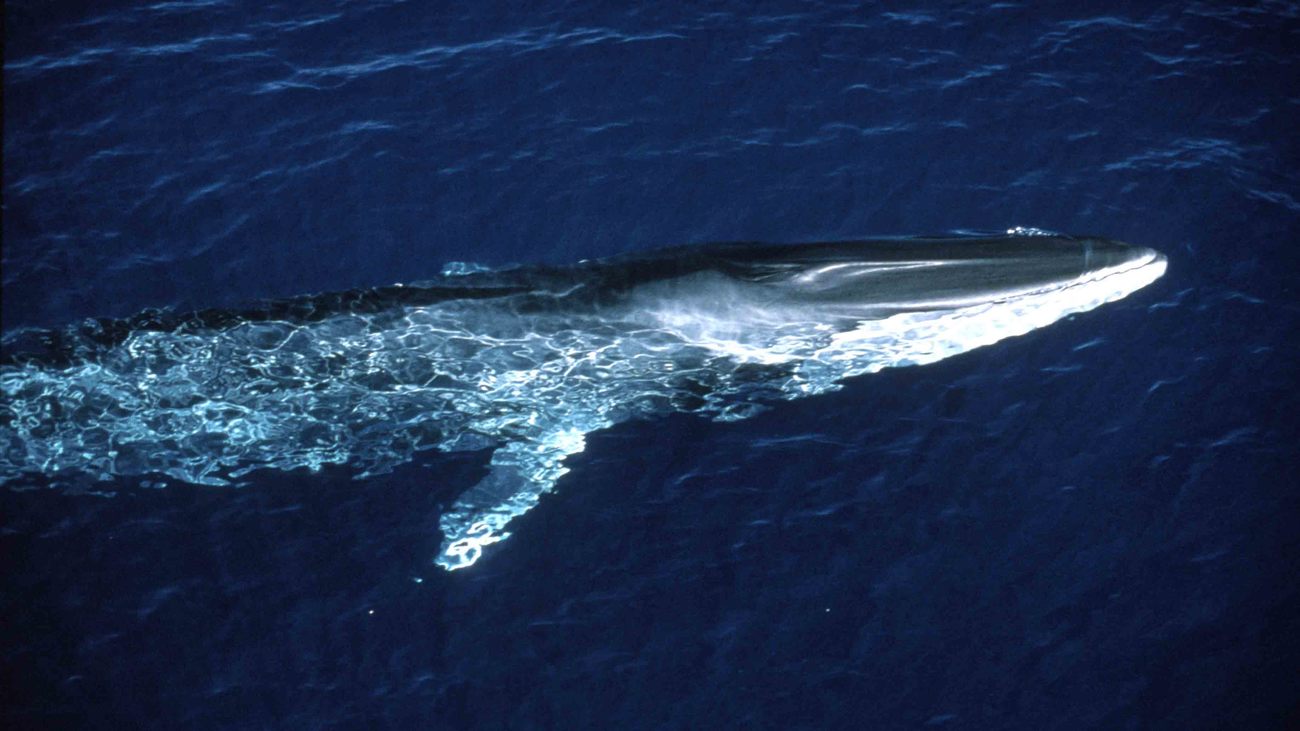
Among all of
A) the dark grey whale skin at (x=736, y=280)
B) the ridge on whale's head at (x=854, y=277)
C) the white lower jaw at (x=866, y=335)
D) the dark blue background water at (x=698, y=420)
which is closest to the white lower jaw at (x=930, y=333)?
the white lower jaw at (x=866, y=335)

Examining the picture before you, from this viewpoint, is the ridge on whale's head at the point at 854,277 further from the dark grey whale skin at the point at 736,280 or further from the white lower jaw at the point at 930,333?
the white lower jaw at the point at 930,333

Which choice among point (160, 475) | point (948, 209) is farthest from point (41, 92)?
point (948, 209)

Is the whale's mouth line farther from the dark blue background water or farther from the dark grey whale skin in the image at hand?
the dark blue background water

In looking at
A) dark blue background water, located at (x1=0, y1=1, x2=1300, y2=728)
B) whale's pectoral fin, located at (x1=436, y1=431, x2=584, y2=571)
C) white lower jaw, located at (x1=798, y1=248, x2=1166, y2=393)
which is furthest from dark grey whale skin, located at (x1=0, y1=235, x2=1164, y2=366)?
whale's pectoral fin, located at (x1=436, y1=431, x2=584, y2=571)

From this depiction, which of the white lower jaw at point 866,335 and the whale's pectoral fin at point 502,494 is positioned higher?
the white lower jaw at point 866,335

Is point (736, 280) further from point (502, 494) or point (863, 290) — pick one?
point (502, 494)
